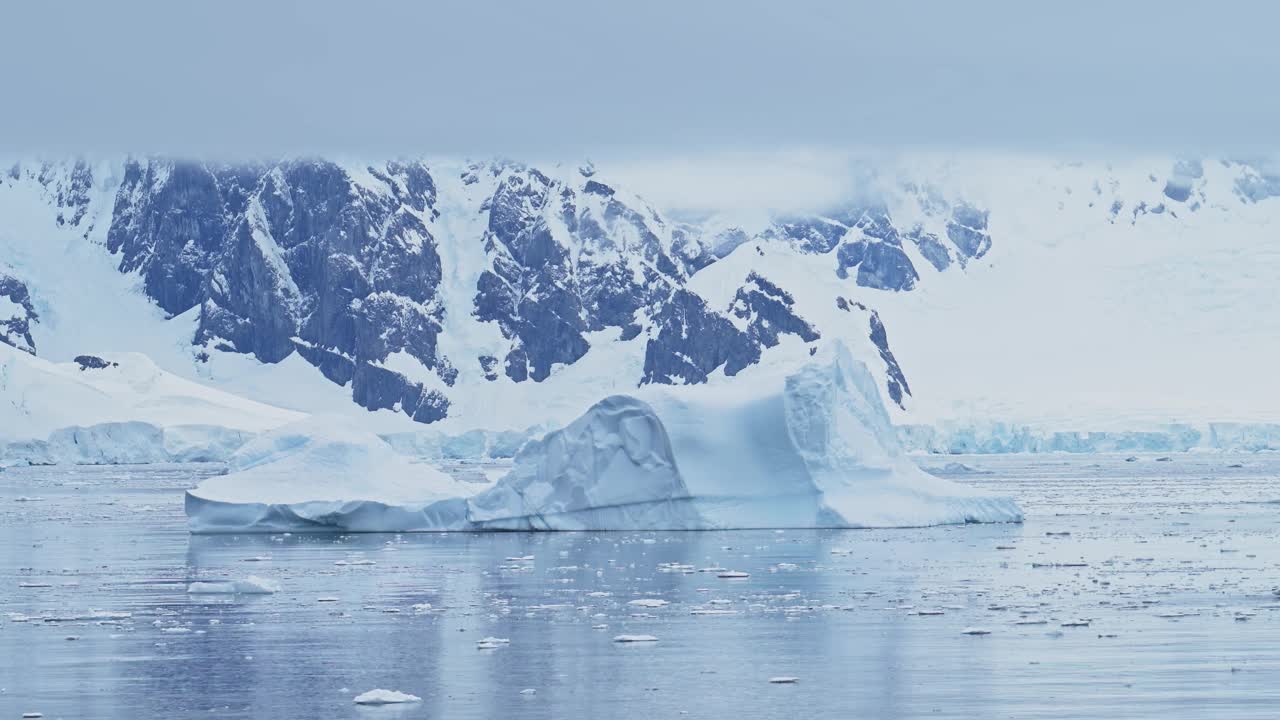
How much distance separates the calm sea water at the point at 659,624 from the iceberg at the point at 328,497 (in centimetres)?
81

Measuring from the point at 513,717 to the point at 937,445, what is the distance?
355ft

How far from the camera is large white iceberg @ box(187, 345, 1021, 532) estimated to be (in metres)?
37.3

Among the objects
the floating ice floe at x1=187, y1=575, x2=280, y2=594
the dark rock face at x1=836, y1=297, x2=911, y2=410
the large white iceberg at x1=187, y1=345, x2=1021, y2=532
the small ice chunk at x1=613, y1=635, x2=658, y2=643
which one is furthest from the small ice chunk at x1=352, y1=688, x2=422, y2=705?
the dark rock face at x1=836, y1=297, x2=911, y2=410

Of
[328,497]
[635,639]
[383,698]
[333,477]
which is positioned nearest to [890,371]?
[333,477]

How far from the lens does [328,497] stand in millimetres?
39375

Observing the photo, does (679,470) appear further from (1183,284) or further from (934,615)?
(1183,284)

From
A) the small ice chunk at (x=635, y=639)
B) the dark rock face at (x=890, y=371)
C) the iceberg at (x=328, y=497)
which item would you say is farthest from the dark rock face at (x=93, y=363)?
the small ice chunk at (x=635, y=639)

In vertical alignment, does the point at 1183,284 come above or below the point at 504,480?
above

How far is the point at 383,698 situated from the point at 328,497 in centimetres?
2272

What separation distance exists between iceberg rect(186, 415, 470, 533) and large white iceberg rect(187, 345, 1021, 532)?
0.04 meters

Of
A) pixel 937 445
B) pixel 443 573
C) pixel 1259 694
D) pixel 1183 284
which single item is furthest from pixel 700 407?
pixel 1183 284

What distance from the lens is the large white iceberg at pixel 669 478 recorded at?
122 feet

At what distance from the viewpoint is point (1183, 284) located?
6880 inches

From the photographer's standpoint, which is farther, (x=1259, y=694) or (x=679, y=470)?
(x=679, y=470)
